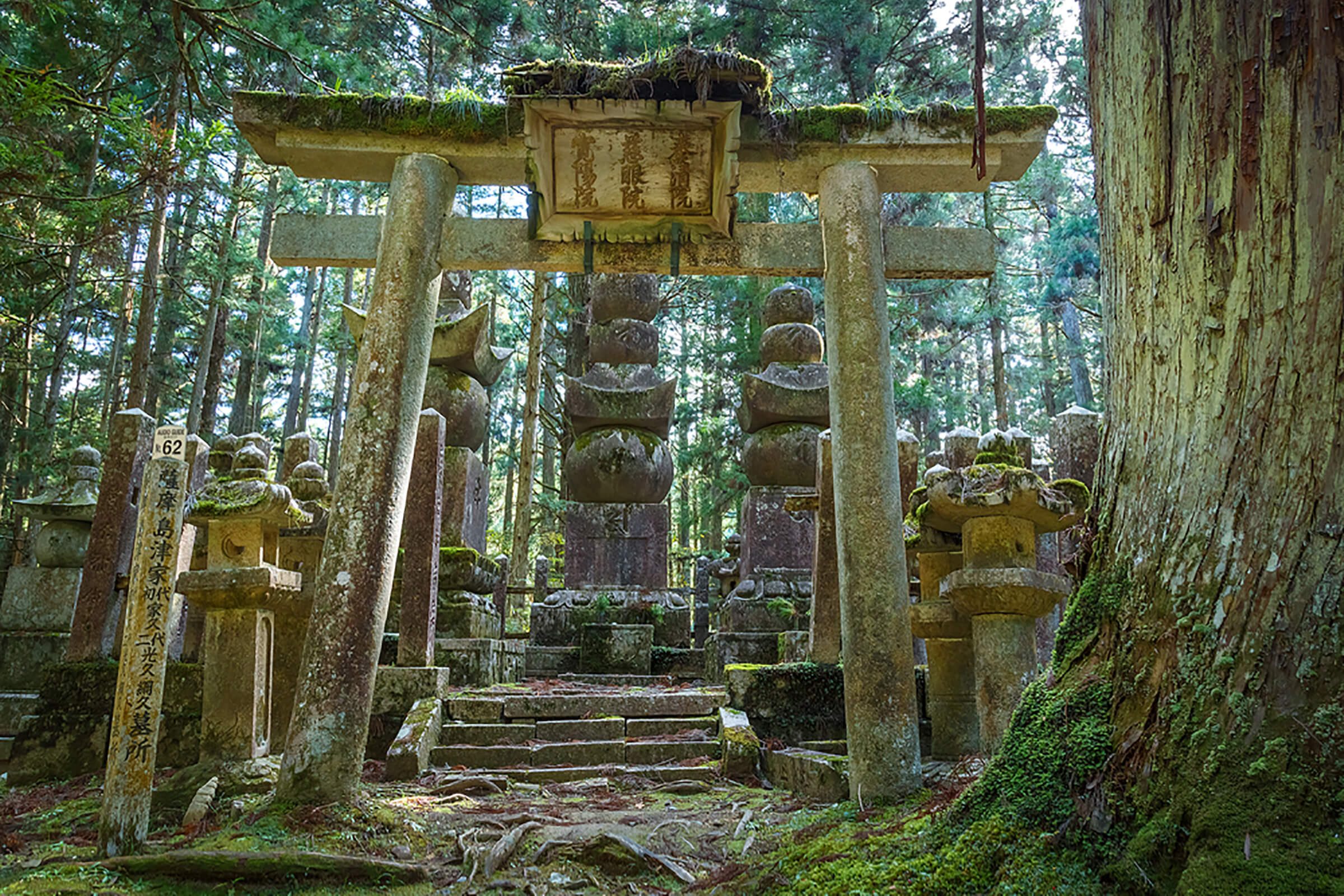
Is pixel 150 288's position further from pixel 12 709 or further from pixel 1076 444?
pixel 1076 444

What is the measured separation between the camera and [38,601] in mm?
8867

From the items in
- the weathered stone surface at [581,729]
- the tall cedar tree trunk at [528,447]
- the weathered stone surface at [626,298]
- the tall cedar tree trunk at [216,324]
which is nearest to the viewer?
the weathered stone surface at [581,729]

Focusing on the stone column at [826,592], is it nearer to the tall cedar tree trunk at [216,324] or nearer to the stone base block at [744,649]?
the stone base block at [744,649]

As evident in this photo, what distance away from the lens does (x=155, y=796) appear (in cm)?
500

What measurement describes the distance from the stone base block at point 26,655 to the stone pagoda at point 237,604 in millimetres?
4053

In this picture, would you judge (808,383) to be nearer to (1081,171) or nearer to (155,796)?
(155,796)

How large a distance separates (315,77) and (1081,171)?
18.4m

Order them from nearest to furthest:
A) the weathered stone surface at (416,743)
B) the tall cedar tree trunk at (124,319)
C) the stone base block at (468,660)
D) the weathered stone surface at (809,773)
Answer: the weathered stone surface at (809,773) < the weathered stone surface at (416,743) < the stone base block at (468,660) < the tall cedar tree trunk at (124,319)

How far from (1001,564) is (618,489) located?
6.49 m

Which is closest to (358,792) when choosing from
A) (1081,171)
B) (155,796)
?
(155,796)

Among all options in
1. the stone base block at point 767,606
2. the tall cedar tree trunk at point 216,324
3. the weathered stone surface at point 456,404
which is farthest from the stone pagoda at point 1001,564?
the tall cedar tree trunk at point 216,324

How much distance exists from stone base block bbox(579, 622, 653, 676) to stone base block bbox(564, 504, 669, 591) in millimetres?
1297

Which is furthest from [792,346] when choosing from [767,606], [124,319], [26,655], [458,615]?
[124,319]

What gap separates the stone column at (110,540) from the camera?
22.3 feet
